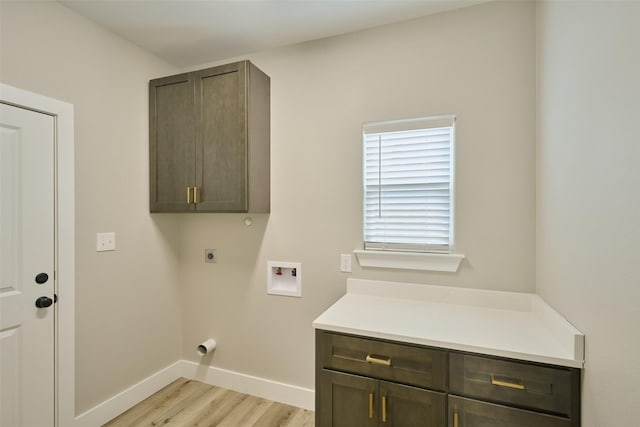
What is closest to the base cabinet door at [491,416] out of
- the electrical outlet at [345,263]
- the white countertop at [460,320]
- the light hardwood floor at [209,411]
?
the white countertop at [460,320]

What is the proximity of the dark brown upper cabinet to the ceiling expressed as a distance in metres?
0.26

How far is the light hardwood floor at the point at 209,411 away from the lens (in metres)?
2.17

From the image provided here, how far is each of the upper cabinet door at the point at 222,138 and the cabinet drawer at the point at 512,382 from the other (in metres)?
1.54

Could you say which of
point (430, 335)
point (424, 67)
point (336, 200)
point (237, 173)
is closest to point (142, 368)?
point (237, 173)

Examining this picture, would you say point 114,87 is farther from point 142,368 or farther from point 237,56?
point 142,368

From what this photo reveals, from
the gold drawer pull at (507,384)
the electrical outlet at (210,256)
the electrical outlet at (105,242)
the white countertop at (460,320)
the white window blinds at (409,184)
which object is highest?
the white window blinds at (409,184)

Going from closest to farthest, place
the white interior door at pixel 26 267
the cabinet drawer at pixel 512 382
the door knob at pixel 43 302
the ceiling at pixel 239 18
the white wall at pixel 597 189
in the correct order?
the white wall at pixel 597 189 → the cabinet drawer at pixel 512 382 → the white interior door at pixel 26 267 → the door knob at pixel 43 302 → the ceiling at pixel 239 18

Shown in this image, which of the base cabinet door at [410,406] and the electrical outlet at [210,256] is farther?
the electrical outlet at [210,256]

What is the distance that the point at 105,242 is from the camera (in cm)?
218

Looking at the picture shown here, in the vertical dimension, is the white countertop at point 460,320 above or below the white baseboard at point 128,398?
above

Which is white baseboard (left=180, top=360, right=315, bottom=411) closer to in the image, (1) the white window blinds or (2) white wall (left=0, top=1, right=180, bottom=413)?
(2) white wall (left=0, top=1, right=180, bottom=413)

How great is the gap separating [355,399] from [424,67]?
6.50 ft

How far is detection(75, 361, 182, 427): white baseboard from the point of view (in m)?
2.08

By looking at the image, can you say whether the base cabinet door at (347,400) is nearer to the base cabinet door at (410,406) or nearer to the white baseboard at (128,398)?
the base cabinet door at (410,406)
